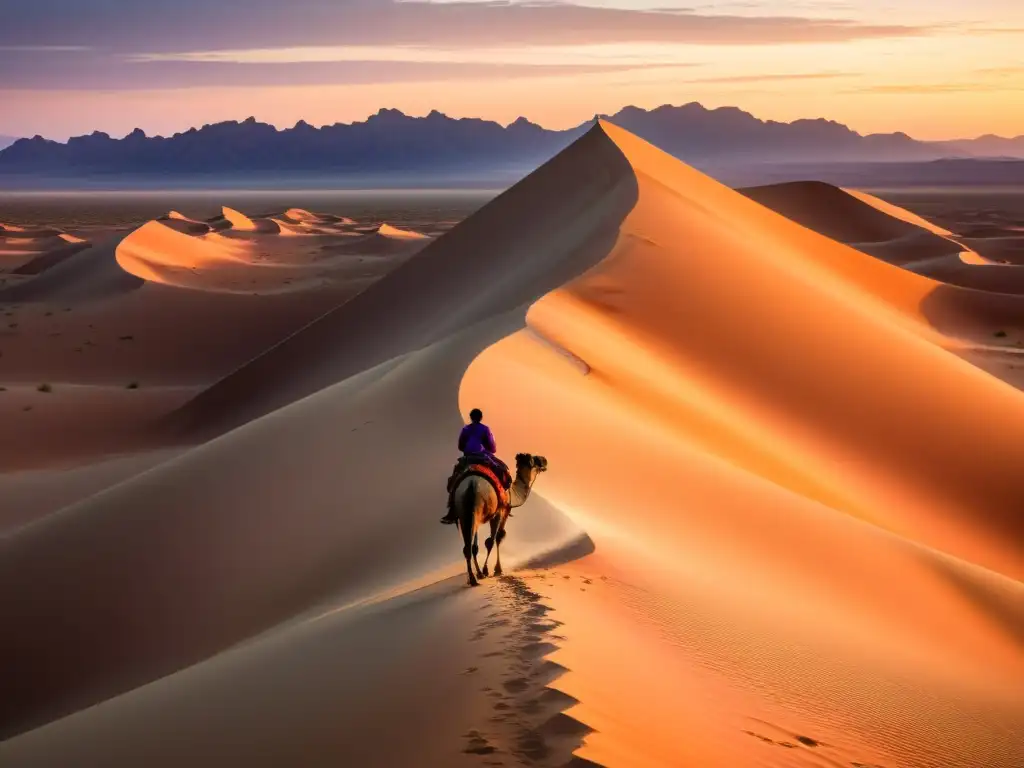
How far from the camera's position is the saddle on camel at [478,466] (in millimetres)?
6711

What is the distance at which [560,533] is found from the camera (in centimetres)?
793

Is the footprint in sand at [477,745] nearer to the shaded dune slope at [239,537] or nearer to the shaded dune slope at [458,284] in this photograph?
the shaded dune slope at [239,537]

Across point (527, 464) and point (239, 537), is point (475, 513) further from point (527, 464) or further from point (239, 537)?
point (239, 537)

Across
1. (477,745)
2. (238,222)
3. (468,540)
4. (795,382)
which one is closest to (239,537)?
(468,540)

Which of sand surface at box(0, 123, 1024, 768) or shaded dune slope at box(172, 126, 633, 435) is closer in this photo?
sand surface at box(0, 123, 1024, 768)

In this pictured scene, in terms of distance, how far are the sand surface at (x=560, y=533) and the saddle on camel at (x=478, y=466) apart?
55 centimetres

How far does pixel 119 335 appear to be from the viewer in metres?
36.7

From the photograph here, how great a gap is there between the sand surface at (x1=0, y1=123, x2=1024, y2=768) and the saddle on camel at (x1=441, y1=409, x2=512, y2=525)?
55 centimetres

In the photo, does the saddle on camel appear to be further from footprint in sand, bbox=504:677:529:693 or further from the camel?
footprint in sand, bbox=504:677:529:693

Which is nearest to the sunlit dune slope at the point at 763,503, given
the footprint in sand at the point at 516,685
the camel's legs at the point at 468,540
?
the footprint in sand at the point at 516,685

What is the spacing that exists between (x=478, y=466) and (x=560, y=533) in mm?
1403

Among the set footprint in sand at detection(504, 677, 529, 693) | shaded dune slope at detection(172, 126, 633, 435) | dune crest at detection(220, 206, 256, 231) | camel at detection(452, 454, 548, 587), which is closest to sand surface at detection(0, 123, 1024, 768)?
footprint in sand at detection(504, 677, 529, 693)

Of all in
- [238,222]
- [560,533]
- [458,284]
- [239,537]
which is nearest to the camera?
[560,533]

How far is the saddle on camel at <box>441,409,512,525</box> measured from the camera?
264 inches
